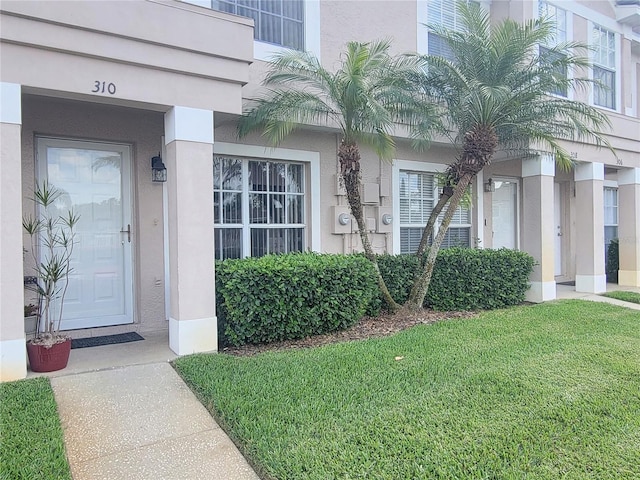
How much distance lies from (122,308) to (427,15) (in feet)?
26.0

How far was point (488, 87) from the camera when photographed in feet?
21.7

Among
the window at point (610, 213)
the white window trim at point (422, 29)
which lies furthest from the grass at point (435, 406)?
the window at point (610, 213)

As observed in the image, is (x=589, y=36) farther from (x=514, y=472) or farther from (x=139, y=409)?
(x=139, y=409)

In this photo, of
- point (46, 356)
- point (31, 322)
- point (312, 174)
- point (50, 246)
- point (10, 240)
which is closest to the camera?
point (10, 240)

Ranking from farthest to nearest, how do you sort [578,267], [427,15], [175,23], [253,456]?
[578,267]
[427,15]
[175,23]
[253,456]

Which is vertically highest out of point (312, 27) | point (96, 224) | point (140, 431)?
point (312, 27)

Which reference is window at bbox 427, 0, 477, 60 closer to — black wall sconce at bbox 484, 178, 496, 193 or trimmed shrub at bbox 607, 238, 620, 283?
black wall sconce at bbox 484, 178, 496, 193

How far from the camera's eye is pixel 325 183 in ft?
26.0

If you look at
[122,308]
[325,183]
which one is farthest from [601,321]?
[122,308]

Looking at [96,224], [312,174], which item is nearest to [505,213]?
[312,174]

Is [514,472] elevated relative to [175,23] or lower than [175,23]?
lower

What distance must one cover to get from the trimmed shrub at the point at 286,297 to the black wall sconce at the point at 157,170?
167 cm

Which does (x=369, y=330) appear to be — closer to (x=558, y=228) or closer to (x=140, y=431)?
(x=140, y=431)

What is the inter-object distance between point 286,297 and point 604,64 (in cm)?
1095
